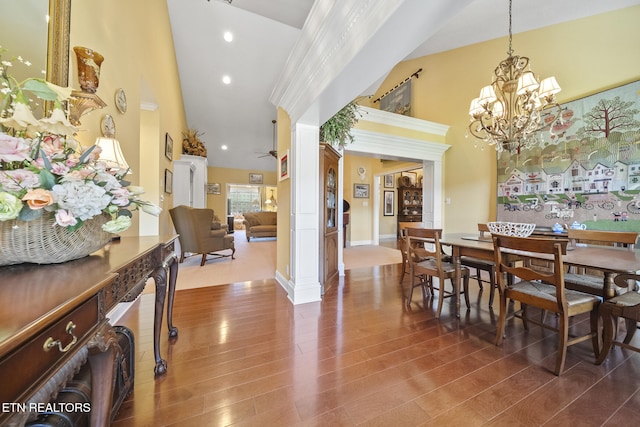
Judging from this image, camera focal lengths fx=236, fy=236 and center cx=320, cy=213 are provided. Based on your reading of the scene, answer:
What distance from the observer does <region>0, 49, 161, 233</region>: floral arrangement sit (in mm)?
701

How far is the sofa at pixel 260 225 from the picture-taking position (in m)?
7.25

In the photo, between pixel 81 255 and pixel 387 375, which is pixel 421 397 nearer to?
pixel 387 375

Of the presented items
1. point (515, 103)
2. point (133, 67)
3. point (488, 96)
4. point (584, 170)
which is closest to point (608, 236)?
point (584, 170)

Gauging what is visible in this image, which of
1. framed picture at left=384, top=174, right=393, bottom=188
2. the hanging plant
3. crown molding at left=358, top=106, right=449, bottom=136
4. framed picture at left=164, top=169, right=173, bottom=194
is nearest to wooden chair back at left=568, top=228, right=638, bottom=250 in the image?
the hanging plant

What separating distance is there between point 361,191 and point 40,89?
20.8 feet

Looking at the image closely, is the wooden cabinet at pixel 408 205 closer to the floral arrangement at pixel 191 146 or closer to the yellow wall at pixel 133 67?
the floral arrangement at pixel 191 146

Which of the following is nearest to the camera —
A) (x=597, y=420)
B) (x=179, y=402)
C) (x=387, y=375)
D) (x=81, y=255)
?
(x=81, y=255)

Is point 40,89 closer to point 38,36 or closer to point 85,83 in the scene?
point 38,36

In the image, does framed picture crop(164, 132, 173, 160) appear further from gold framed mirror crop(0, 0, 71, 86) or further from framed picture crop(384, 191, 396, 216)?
framed picture crop(384, 191, 396, 216)

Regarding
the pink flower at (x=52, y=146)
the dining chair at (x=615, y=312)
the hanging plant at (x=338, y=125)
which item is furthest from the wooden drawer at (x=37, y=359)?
the hanging plant at (x=338, y=125)

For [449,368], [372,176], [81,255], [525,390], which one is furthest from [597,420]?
[372,176]

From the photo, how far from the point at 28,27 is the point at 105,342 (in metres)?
1.63

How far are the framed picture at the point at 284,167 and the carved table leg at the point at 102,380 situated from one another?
2350 mm

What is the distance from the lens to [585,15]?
3.13 m
